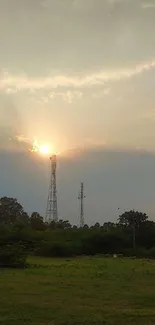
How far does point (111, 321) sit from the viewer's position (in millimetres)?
10203

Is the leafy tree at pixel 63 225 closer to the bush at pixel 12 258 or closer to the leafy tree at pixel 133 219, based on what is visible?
the leafy tree at pixel 133 219

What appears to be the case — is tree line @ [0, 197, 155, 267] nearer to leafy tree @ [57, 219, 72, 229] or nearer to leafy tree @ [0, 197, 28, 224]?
leafy tree @ [57, 219, 72, 229]

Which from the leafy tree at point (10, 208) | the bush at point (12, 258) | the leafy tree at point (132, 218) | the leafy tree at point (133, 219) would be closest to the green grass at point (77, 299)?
the bush at point (12, 258)

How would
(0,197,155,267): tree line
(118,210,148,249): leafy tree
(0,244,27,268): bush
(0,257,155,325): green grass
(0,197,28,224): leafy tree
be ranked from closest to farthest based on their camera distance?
1. (0,257,155,325): green grass
2. (0,244,27,268): bush
3. (0,197,155,267): tree line
4. (118,210,148,249): leafy tree
5. (0,197,28,224): leafy tree

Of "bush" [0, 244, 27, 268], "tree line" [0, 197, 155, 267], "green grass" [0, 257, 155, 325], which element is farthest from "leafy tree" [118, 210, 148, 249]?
"green grass" [0, 257, 155, 325]

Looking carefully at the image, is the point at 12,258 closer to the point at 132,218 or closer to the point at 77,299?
the point at 77,299

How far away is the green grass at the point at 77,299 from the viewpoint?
10.5 m

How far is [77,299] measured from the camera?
43.8ft

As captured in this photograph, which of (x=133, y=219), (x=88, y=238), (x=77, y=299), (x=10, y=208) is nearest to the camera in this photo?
(x=77, y=299)

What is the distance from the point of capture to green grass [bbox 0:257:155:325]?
10.5 m

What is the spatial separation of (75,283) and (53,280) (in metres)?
1.39

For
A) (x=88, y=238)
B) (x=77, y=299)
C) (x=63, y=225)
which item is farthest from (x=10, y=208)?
(x=77, y=299)

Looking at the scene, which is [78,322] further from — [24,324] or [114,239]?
[114,239]

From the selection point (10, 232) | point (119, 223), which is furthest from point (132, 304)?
point (119, 223)
